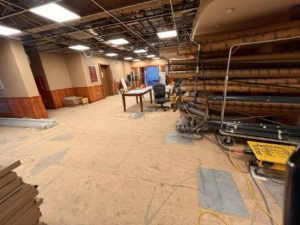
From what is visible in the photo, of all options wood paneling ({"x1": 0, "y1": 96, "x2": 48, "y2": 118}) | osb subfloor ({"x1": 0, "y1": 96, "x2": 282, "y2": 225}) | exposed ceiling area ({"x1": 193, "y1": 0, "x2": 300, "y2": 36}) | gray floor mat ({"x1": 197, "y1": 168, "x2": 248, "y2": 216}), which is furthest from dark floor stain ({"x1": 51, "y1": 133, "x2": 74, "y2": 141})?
exposed ceiling area ({"x1": 193, "y1": 0, "x2": 300, "y2": 36})

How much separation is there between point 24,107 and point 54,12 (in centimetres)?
390

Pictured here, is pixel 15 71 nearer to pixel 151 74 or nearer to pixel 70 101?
pixel 70 101

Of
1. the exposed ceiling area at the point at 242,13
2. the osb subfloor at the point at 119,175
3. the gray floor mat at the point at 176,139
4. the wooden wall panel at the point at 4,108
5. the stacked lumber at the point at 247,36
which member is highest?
the exposed ceiling area at the point at 242,13

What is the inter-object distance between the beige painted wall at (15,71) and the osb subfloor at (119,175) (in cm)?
191

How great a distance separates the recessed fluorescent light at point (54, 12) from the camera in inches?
114

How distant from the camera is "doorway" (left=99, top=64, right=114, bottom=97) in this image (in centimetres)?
1047

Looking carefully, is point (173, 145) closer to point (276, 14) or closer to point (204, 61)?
point (204, 61)

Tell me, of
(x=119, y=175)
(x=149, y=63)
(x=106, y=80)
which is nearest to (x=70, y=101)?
(x=106, y=80)

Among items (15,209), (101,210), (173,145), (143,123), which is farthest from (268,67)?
(15,209)

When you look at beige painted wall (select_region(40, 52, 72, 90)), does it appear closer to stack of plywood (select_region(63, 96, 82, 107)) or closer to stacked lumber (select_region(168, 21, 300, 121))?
stack of plywood (select_region(63, 96, 82, 107))

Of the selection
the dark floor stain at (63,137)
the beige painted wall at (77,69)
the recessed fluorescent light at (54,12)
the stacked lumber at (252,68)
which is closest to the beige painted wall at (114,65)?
the beige painted wall at (77,69)

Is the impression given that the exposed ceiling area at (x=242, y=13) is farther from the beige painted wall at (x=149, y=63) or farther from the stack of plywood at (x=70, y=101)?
the beige painted wall at (x=149, y=63)

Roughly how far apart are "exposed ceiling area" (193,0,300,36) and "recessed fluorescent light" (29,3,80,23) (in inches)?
102

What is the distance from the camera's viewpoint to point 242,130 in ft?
8.73
